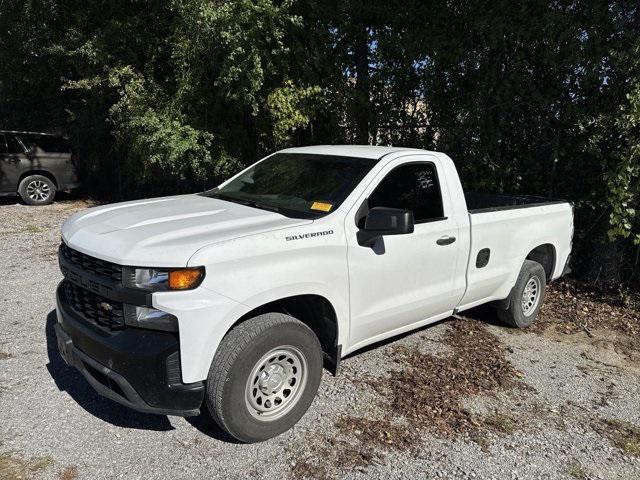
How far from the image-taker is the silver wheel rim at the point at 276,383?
10.1ft

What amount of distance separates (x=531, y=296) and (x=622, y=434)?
1.93 metres

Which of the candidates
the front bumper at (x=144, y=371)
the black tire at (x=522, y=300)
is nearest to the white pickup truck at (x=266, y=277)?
the front bumper at (x=144, y=371)

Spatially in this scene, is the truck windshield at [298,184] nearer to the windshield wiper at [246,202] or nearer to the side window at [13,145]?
the windshield wiper at [246,202]

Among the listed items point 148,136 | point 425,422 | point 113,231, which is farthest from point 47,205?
point 425,422

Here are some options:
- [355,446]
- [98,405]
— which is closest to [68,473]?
→ [98,405]

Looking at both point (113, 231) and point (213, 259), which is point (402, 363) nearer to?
point (213, 259)

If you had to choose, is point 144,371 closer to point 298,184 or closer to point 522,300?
point 298,184

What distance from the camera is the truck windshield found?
3.59 m

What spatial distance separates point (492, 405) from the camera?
378 cm

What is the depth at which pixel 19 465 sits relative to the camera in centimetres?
290

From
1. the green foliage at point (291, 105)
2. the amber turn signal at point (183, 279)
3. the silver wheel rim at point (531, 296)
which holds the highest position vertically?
the green foliage at point (291, 105)

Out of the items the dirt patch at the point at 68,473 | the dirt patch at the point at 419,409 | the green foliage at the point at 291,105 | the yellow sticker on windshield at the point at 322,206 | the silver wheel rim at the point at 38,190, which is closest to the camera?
the dirt patch at the point at 68,473

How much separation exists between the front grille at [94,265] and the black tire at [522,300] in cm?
373

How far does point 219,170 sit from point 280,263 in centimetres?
670
